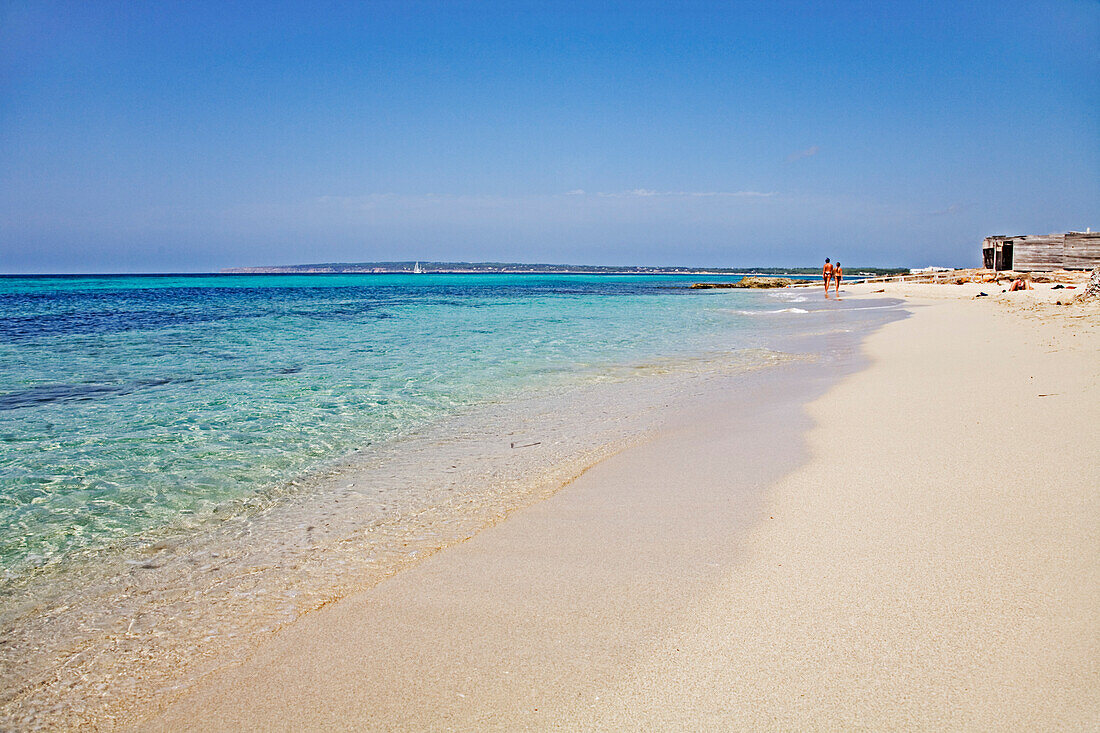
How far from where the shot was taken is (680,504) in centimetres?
402

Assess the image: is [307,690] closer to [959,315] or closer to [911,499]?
[911,499]

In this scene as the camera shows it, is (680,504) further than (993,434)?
No

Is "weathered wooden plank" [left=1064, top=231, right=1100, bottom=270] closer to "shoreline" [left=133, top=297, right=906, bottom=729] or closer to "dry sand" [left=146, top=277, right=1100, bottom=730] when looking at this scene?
"dry sand" [left=146, top=277, right=1100, bottom=730]

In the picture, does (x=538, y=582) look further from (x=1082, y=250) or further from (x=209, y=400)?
(x=1082, y=250)

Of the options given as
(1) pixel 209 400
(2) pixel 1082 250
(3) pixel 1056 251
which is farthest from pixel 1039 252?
(1) pixel 209 400

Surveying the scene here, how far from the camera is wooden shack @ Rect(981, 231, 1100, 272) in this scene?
25.4 metres

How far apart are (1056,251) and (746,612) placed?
106 ft

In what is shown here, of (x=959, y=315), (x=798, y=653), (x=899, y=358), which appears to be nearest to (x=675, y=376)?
(x=899, y=358)

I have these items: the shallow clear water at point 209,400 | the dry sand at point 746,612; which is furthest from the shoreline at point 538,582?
the shallow clear water at point 209,400

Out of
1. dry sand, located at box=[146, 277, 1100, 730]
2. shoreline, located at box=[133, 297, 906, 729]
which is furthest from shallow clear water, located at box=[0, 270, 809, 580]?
dry sand, located at box=[146, 277, 1100, 730]

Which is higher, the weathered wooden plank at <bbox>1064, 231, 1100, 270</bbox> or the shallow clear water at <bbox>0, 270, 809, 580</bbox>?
the weathered wooden plank at <bbox>1064, 231, 1100, 270</bbox>

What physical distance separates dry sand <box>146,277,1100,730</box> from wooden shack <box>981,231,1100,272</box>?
26857 mm

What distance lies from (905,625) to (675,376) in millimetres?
7292

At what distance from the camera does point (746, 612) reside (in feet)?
8.67
